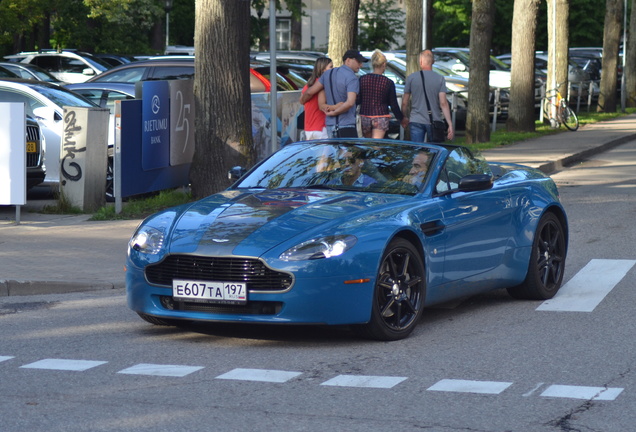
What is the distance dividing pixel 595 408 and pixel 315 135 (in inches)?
377

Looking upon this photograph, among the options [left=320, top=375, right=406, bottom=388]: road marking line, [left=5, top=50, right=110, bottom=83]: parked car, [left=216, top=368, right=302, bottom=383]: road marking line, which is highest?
[left=5, top=50, right=110, bottom=83]: parked car

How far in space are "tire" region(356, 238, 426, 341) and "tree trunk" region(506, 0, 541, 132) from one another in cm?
2131

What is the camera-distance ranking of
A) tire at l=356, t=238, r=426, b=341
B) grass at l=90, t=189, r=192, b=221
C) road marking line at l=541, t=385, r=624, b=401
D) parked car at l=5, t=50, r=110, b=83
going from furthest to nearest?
parked car at l=5, t=50, r=110, b=83 → grass at l=90, t=189, r=192, b=221 → tire at l=356, t=238, r=426, b=341 → road marking line at l=541, t=385, r=624, b=401

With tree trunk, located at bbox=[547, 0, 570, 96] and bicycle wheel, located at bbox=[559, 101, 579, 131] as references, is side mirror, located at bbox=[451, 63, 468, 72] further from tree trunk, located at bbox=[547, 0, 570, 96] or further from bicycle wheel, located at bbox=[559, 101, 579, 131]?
bicycle wheel, located at bbox=[559, 101, 579, 131]

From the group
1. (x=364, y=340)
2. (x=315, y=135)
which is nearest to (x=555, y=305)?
(x=364, y=340)

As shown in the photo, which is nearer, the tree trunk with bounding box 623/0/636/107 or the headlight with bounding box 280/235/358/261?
the headlight with bounding box 280/235/358/261

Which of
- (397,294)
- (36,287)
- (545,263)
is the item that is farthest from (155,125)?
(397,294)

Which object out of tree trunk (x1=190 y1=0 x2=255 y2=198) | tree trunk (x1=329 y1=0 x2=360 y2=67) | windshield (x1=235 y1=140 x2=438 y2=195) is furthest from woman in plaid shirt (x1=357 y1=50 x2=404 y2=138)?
windshield (x1=235 y1=140 x2=438 y2=195)

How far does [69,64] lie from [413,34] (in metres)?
15.5

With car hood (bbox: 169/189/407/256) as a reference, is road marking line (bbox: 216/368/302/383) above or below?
below

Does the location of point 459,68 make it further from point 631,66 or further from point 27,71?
point 631,66

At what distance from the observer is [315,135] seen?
49.6 feet

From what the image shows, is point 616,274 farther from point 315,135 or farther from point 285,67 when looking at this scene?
point 285,67

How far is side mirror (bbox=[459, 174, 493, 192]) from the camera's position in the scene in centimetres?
816
